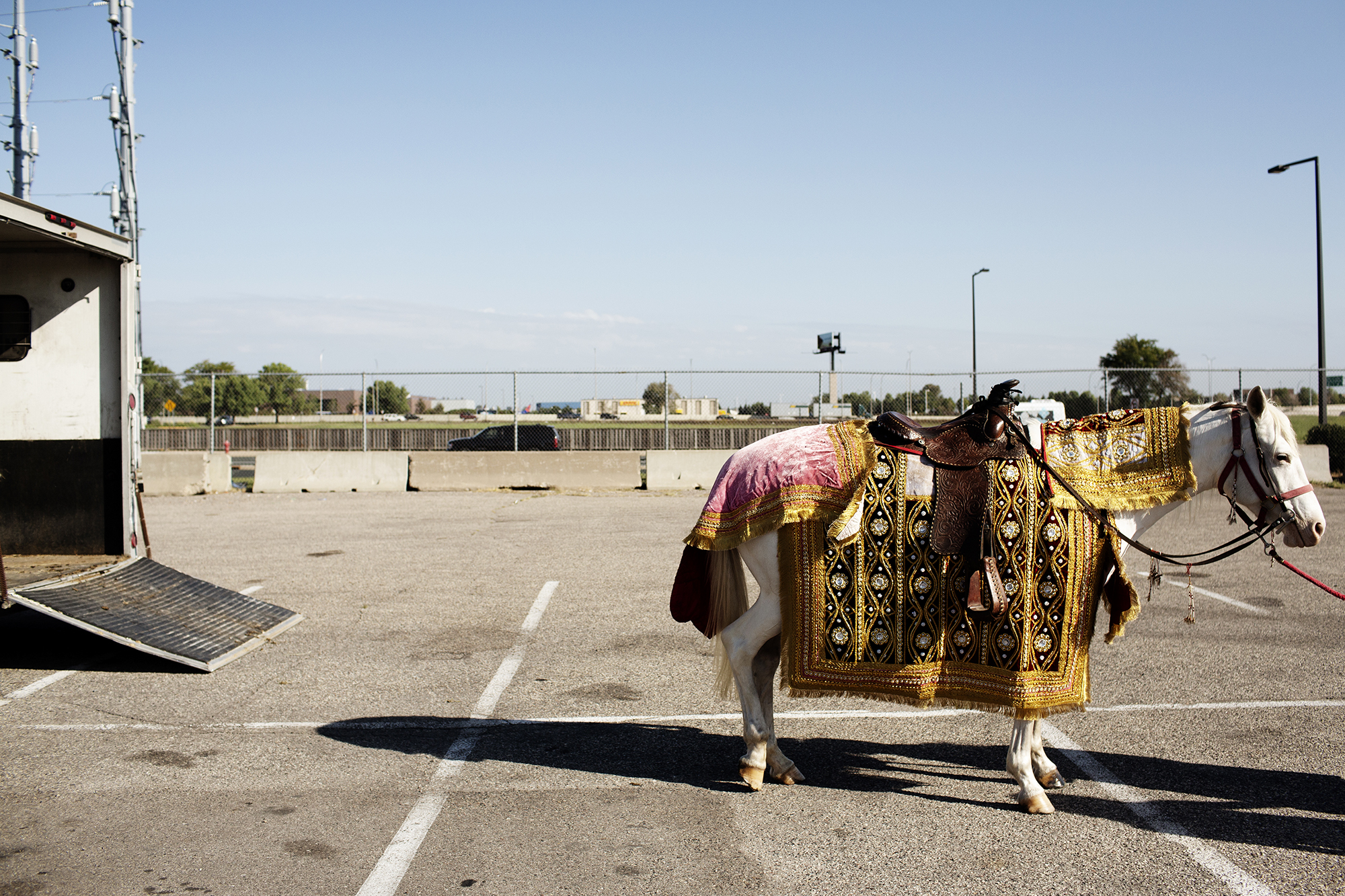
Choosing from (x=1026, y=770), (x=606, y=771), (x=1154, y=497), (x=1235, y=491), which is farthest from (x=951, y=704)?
(x=606, y=771)

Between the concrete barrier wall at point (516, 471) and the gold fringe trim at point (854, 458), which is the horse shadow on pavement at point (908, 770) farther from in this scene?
the concrete barrier wall at point (516, 471)

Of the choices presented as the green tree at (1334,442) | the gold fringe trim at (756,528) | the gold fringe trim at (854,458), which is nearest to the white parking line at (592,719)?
the gold fringe trim at (756,528)

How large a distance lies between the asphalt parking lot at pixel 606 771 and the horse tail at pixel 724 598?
46 cm

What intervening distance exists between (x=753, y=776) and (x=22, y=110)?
2085 centimetres

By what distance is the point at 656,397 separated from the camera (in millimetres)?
20688

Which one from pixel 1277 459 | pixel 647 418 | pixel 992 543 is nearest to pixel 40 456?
pixel 992 543

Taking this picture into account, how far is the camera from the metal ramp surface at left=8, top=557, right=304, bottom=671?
586 cm

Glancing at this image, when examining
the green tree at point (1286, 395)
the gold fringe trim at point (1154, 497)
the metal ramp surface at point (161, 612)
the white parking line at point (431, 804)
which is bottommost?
the white parking line at point (431, 804)

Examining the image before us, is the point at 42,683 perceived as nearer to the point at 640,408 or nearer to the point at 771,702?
the point at 771,702

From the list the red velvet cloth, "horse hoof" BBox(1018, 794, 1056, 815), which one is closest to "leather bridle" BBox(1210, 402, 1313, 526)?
"horse hoof" BBox(1018, 794, 1056, 815)

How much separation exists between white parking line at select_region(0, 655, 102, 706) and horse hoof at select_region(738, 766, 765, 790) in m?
4.35

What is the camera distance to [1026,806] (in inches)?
153

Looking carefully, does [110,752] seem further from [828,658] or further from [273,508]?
[273,508]

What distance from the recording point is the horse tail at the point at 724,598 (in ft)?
14.3
